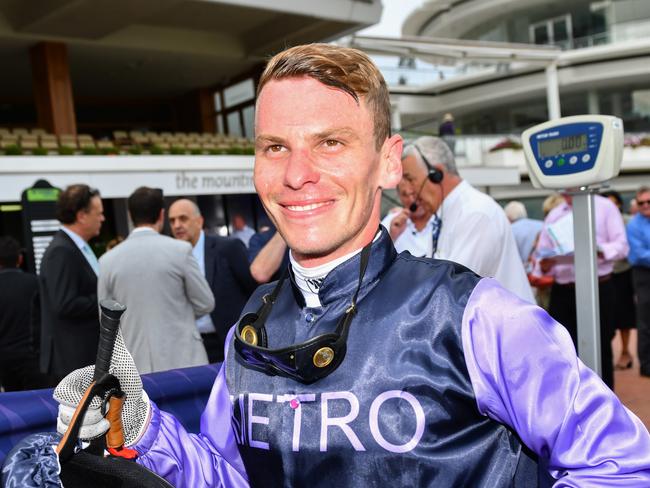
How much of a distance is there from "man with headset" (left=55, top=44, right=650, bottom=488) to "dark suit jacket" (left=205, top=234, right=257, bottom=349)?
113 inches

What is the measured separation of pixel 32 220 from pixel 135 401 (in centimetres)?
829

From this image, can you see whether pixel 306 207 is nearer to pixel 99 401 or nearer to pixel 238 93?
pixel 99 401

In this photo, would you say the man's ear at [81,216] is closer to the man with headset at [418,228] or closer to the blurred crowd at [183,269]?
the blurred crowd at [183,269]

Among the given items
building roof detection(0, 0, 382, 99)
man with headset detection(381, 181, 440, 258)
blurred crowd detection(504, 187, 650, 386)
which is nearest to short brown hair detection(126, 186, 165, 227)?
man with headset detection(381, 181, 440, 258)

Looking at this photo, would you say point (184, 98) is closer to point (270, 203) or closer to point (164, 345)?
point (164, 345)

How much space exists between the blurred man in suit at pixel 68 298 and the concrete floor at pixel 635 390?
3818 mm

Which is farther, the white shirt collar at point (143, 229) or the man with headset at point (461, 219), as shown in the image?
the white shirt collar at point (143, 229)

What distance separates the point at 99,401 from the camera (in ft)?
3.73

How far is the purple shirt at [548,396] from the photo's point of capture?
39.3 inches

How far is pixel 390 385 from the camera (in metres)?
1.14

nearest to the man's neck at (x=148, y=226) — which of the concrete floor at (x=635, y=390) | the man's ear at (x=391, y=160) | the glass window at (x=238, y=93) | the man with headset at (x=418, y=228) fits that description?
the man with headset at (x=418, y=228)

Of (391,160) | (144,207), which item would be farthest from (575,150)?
(144,207)

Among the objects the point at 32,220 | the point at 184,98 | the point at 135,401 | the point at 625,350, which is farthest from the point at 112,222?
the point at 135,401

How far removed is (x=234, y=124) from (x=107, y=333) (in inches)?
807
